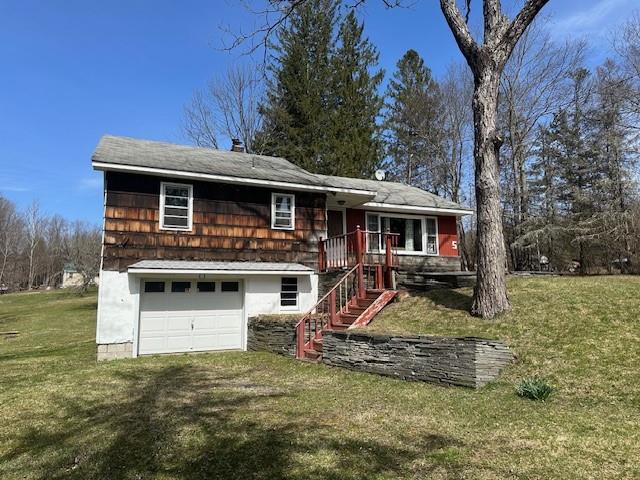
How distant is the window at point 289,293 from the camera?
44.3 feet

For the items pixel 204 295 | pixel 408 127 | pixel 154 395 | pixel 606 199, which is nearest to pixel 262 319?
pixel 204 295

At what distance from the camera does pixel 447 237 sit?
1766 cm

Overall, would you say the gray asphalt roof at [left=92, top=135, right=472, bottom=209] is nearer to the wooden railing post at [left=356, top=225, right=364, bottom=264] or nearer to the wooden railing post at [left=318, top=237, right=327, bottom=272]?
the wooden railing post at [left=318, top=237, right=327, bottom=272]

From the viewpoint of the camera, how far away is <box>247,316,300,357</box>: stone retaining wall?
11086 mm

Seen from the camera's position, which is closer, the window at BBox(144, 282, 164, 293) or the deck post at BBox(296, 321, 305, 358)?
the deck post at BBox(296, 321, 305, 358)

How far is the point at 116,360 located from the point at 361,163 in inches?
786

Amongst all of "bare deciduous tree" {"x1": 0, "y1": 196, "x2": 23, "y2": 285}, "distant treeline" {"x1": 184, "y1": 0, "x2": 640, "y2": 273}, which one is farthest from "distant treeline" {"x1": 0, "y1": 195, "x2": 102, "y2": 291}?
"distant treeline" {"x1": 184, "y1": 0, "x2": 640, "y2": 273}

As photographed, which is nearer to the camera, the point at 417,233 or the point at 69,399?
the point at 69,399

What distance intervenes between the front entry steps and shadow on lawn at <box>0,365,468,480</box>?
3.74 m

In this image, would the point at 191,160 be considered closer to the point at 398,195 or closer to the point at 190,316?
the point at 190,316

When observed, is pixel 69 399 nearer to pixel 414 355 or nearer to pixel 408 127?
pixel 414 355

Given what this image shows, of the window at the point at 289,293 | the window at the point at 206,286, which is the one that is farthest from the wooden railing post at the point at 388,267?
the window at the point at 206,286

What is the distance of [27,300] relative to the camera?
3962 cm

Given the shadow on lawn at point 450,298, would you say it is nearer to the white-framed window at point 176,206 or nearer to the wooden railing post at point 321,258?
the wooden railing post at point 321,258
